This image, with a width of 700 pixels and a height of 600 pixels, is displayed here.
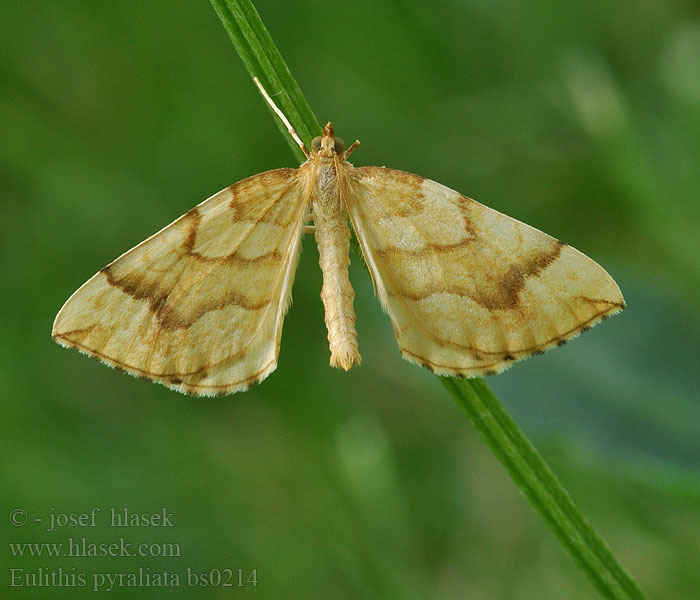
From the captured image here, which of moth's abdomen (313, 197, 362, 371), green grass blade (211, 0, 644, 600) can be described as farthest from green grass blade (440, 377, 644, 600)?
moth's abdomen (313, 197, 362, 371)

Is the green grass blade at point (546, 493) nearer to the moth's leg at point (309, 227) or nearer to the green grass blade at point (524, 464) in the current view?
the green grass blade at point (524, 464)

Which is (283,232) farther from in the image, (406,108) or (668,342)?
(406,108)

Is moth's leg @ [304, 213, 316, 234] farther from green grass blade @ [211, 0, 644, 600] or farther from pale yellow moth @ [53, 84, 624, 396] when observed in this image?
green grass blade @ [211, 0, 644, 600]

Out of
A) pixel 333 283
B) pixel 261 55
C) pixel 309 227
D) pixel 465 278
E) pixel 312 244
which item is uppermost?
pixel 312 244

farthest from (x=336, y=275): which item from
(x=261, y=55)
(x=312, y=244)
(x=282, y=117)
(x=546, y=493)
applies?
(x=312, y=244)

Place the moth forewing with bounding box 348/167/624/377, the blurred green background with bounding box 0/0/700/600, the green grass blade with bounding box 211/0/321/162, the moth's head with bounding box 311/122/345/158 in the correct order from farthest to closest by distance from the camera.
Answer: the blurred green background with bounding box 0/0/700/600 < the moth's head with bounding box 311/122/345/158 < the moth forewing with bounding box 348/167/624/377 < the green grass blade with bounding box 211/0/321/162

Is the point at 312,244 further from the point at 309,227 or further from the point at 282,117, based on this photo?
the point at 282,117

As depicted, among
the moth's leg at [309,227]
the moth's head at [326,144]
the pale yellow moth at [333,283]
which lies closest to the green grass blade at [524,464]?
the pale yellow moth at [333,283]
